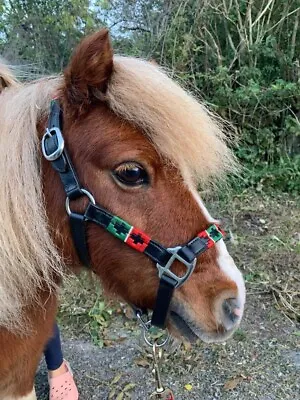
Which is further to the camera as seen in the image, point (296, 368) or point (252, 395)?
point (296, 368)

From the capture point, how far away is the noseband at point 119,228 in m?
1.21

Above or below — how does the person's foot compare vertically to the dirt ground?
above

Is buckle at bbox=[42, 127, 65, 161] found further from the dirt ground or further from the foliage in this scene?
the foliage

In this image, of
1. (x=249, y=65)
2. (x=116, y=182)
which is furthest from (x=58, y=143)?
(x=249, y=65)

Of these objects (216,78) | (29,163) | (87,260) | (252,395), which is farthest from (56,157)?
(216,78)

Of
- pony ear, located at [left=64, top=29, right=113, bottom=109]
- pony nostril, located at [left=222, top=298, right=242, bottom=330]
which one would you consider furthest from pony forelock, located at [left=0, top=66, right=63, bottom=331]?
pony nostril, located at [left=222, top=298, right=242, bottom=330]

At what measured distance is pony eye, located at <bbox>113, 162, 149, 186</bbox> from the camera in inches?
46.3

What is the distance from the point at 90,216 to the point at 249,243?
2543 mm

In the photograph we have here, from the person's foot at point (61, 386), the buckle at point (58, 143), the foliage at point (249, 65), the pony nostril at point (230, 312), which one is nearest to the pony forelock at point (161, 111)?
the buckle at point (58, 143)

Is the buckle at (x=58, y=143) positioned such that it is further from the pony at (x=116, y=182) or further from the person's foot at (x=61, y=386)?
the person's foot at (x=61, y=386)

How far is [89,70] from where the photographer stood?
1.19 meters

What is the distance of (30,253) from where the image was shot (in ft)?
4.04

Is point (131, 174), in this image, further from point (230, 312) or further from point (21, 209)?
point (230, 312)

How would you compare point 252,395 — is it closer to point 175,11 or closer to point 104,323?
point 104,323
